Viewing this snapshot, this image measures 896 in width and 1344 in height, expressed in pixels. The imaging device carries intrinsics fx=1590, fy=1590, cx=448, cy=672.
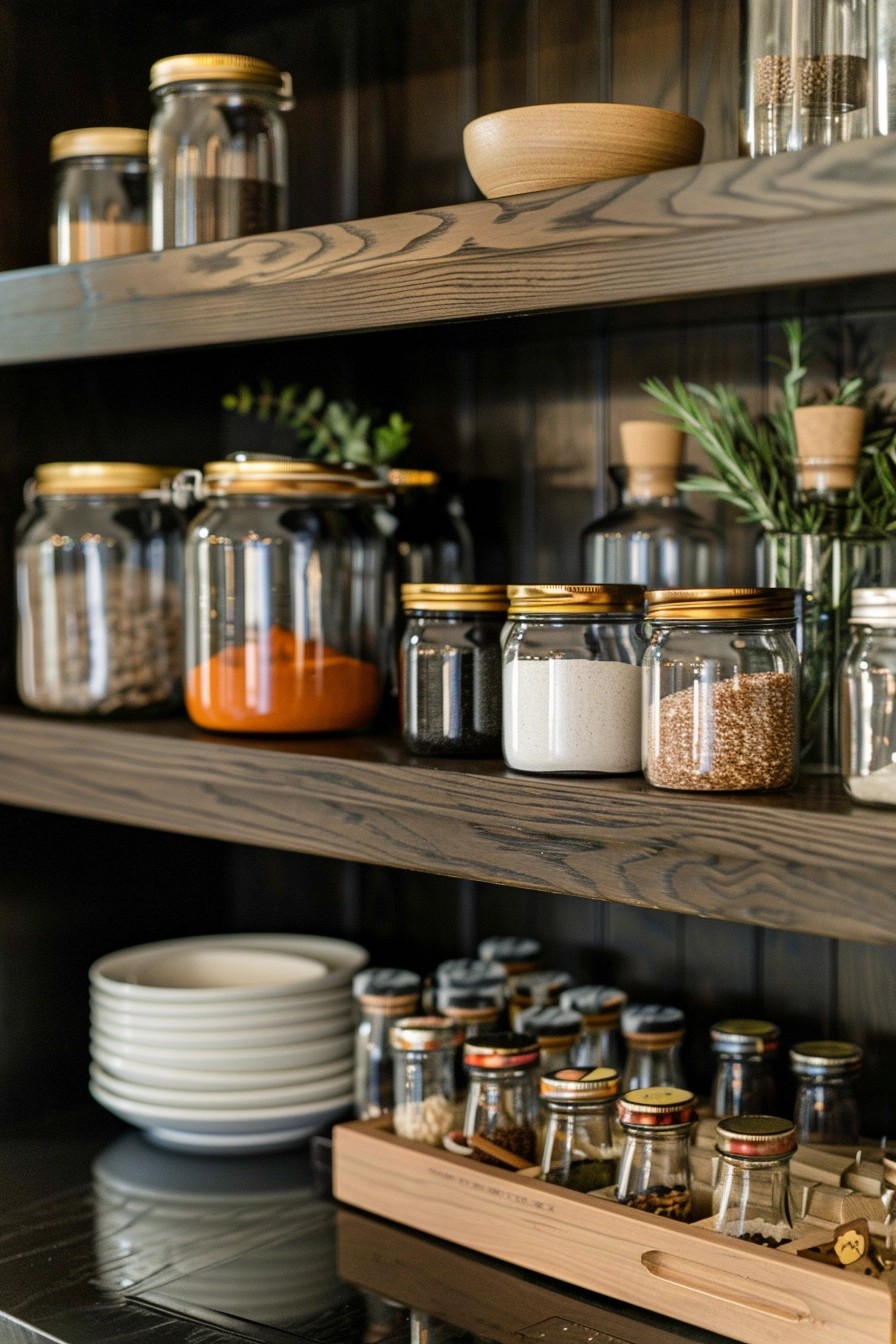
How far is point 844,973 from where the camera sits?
1.43m

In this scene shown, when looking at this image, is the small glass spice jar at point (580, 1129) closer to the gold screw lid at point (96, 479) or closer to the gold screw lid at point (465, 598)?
the gold screw lid at point (465, 598)

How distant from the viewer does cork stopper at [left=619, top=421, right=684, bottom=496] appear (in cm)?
139

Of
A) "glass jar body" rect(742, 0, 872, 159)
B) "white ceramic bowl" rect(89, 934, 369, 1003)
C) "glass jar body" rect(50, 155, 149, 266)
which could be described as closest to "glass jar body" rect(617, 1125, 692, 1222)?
"white ceramic bowl" rect(89, 934, 369, 1003)

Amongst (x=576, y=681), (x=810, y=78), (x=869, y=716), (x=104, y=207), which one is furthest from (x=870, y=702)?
(x=104, y=207)

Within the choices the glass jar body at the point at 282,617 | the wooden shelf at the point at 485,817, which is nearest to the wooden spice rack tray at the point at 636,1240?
the wooden shelf at the point at 485,817

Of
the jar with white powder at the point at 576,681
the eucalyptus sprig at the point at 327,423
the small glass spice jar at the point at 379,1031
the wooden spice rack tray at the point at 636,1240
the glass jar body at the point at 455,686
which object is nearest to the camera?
the wooden spice rack tray at the point at 636,1240

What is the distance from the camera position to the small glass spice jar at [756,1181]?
3.71 ft

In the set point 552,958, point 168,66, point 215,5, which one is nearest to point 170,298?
point 168,66

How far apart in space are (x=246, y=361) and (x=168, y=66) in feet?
1.46

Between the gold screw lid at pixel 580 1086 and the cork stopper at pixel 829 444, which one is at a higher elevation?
the cork stopper at pixel 829 444

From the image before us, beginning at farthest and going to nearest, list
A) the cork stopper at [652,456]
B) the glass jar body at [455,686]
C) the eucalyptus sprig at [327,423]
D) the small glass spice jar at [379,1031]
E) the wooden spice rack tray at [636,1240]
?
the eucalyptus sprig at [327,423] → the small glass spice jar at [379,1031] → the cork stopper at [652,456] → the glass jar body at [455,686] → the wooden spice rack tray at [636,1240]

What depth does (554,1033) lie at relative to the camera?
143 centimetres

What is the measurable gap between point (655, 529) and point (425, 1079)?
21.0 inches

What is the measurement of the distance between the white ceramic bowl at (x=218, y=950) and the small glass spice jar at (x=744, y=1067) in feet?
1.38
